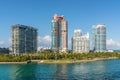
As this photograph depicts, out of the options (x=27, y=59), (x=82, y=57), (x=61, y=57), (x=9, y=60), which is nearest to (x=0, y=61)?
(x=9, y=60)

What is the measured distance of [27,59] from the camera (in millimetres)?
152000

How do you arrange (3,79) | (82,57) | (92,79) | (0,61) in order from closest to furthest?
(92,79), (3,79), (0,61), (82,57)

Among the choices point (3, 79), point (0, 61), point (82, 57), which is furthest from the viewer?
point (82, 57)

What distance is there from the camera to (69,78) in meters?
71.9

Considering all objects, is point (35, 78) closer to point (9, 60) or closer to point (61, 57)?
point (9, 60)

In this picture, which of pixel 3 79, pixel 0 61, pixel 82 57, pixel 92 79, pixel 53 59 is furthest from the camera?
pixel 82 57

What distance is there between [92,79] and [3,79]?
23.4 meters

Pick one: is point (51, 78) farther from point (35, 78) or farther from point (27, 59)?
point (27, 59)

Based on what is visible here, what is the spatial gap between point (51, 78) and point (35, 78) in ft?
15.2

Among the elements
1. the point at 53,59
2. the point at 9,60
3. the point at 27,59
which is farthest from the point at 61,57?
the point at 9,60

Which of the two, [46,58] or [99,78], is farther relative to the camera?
[46,58]

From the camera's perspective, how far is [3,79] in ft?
243

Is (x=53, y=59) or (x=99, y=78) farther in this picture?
(x=53, y=59)

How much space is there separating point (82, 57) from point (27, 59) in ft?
117
